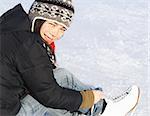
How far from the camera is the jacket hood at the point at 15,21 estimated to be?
1.85m

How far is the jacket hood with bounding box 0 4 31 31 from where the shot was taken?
1846 millimetres

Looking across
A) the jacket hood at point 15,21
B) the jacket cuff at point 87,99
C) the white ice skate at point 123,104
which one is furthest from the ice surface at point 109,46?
the jacket hood at point 15,21

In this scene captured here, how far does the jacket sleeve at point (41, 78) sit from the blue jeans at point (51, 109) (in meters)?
0.10

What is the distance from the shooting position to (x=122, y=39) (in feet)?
15.0

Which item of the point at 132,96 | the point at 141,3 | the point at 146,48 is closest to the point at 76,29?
the point at 146,48

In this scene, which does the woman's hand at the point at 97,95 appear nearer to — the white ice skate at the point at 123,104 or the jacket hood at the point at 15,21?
the white ice skate at the point at 123,104

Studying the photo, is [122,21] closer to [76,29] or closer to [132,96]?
[76,29]

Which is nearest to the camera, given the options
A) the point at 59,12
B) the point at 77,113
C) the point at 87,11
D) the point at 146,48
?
the point at 59,12

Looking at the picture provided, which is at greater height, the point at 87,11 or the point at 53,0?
the point at 53,0

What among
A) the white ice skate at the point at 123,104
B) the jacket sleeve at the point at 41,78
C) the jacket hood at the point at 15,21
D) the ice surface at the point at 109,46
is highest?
the jacket hood at the point at 15,21

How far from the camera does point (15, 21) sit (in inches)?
74.4

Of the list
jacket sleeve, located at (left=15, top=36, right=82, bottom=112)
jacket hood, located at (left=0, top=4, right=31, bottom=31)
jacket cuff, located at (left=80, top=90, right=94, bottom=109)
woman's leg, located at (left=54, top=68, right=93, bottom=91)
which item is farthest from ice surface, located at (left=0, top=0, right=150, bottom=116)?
jacket hood, located at (left=0, top=4, right=31, bottom=31)

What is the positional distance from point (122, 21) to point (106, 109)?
3089 mm

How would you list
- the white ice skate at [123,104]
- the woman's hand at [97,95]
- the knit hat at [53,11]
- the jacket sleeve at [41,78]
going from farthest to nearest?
the white ice skate at [123,104], the woman's hand at [97,95], the knit hat at [53,11], the jacket sleeve at [41,78]
